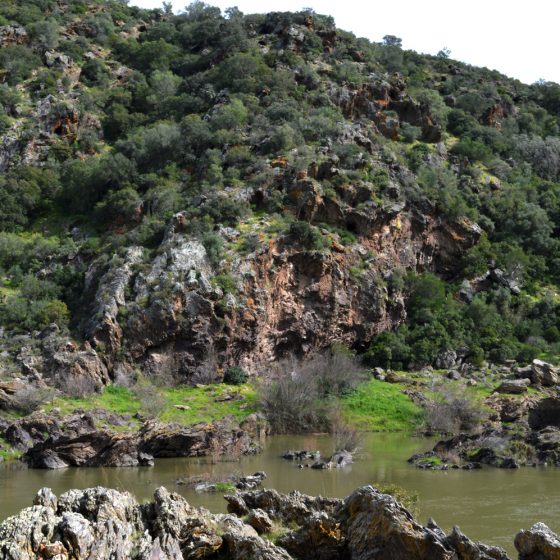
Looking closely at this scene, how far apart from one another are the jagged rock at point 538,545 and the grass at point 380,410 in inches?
1064

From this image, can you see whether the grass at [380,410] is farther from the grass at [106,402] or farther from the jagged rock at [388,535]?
the jagged rock at [388,535]

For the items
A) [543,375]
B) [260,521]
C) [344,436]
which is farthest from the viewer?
[543,375]

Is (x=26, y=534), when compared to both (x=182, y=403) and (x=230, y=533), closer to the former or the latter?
(x=230, y=533)

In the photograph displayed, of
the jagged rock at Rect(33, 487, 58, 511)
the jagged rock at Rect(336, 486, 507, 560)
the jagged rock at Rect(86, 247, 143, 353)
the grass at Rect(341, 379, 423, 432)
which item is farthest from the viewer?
the jagged rock at Rect(86, 247, 143, 353)

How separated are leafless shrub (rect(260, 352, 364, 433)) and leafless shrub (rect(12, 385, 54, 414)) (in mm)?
11338

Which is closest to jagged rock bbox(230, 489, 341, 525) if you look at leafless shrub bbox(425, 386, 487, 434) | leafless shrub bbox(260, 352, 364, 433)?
leafless shrub bbox(260, 352, 364, 433)

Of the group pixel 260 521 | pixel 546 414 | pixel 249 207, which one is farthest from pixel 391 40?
pixel 260 521

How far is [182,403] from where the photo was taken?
38344mm

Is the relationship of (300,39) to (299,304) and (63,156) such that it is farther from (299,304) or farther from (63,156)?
(299,304)

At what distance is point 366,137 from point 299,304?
21083 millimetres

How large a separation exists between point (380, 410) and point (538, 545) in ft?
97.6

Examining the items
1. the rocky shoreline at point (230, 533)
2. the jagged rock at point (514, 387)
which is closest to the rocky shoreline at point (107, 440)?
the rocky shoreline at point (230, 533)

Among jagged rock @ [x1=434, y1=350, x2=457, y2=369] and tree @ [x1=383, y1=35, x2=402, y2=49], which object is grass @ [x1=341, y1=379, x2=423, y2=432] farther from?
tree @ [x1=383, y1=35, x2=402, y2=49]

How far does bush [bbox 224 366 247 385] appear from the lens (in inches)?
1697
